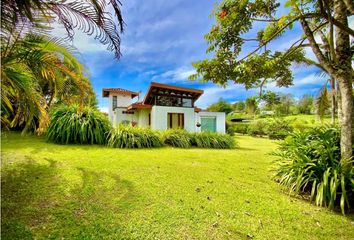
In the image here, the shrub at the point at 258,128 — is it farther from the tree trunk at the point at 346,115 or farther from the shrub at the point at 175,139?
the tree trunk at the point at 346,115

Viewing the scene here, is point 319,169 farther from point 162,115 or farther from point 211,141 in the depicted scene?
point 162,115

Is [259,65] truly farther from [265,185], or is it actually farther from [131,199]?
[131,199]

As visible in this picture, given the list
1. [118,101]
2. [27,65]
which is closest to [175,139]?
[27,65]

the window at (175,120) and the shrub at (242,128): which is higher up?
the window at (175,120)

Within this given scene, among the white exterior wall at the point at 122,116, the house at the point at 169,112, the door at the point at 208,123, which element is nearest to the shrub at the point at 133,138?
the house at the point at 169,112

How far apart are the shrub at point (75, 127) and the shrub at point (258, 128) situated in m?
20.3

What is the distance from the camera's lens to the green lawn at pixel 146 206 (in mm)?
2586

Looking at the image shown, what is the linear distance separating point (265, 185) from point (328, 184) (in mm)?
1352

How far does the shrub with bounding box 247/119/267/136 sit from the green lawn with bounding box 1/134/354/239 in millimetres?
20305

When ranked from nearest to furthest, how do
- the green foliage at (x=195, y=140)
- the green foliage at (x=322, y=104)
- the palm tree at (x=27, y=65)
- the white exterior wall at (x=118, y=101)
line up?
the palm tree at (x=27, y=65) → the green foliage at (x=322, y=104) → the green foliage at (x=195, y=140) → the white exterior wall at (x=118, y=101)

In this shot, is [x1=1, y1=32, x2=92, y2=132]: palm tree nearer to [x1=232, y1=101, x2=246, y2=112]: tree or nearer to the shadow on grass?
the shadow on grass

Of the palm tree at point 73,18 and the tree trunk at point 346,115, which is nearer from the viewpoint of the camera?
the palm tree at point 73,18

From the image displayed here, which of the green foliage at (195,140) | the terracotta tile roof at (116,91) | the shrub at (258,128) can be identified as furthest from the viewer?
the shrub at (258,128)

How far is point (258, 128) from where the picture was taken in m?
24.2
